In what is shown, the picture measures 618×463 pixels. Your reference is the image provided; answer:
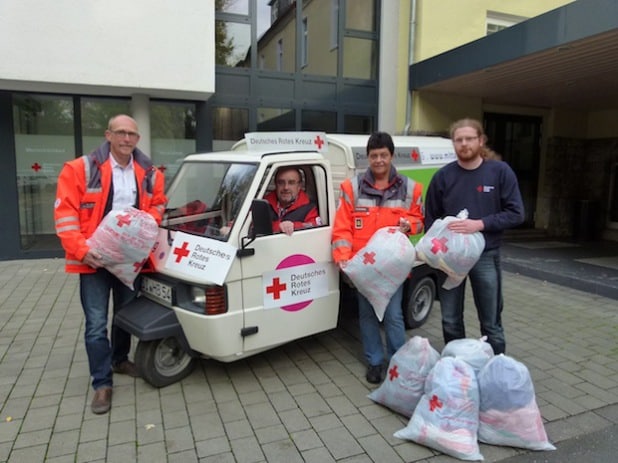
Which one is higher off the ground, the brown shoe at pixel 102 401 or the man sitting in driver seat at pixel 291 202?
the man sitting in driver seat at pixel 291 202

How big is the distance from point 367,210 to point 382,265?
0.52 meters

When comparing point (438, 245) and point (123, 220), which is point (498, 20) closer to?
point (438, 245)

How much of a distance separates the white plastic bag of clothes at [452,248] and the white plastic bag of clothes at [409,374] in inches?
21.4

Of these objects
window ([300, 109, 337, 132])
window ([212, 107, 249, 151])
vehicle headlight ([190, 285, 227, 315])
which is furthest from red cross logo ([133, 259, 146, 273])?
A: window ([300, 109, 337, 132])

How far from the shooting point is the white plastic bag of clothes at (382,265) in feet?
10.6

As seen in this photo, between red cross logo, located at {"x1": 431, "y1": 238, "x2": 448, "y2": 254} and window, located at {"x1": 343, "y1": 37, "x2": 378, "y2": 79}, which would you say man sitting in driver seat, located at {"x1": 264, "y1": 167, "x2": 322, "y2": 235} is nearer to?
red cross logo, located at {"x1": 431, "y1": 238, "x2": 448, "y2": 254}

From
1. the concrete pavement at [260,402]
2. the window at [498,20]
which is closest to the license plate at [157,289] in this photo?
the concrete pavement at [260,402]

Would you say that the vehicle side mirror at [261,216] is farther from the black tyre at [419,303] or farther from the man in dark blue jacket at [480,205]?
the black tyre at [419,303]

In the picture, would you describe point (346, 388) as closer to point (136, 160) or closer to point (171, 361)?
point (171, 361)

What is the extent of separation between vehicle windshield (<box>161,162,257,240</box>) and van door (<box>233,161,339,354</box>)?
189 millimetres

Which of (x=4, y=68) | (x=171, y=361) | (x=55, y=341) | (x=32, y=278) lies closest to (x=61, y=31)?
(x=4, y=68)

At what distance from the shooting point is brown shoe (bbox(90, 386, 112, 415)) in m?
3.28

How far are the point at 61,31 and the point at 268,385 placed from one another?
6.30 m

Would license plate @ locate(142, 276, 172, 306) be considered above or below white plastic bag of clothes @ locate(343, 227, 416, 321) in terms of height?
below
